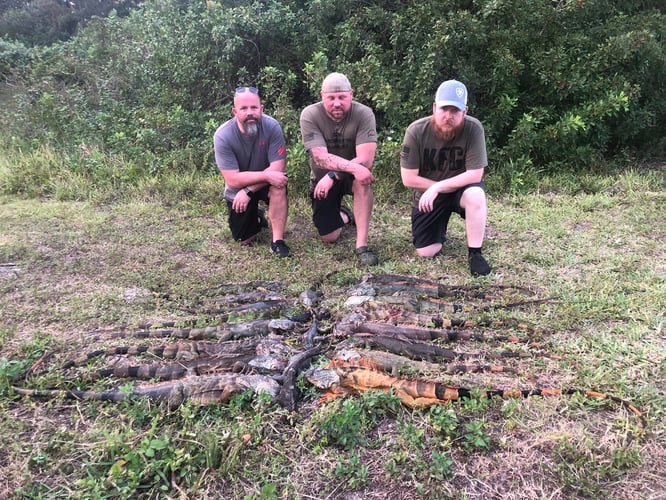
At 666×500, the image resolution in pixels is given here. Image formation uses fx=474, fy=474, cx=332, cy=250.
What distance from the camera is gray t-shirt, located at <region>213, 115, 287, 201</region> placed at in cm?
432

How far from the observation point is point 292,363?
254cm

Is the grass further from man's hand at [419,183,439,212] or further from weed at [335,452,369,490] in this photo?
man's hand at [419,183,439,212]

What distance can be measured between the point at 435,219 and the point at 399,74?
12.3 feet

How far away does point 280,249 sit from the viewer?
173 inches

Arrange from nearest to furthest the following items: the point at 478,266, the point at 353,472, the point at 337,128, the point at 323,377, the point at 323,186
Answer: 1. the point at 353,472
2. the point at 323,377
3. the point at 478,266
4. the point at 323,186
5. the point at 337,128

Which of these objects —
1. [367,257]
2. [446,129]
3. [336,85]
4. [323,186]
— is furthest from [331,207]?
[446,129]

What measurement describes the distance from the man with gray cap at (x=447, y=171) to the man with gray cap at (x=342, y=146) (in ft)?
1.35

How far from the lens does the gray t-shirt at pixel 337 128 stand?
429 centimetres

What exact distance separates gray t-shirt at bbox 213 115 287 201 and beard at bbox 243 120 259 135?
0.04 metres

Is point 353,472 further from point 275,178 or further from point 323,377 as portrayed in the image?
point 275,178

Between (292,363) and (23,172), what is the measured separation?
592cm

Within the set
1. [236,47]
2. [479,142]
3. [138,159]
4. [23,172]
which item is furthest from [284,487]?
[236,47]

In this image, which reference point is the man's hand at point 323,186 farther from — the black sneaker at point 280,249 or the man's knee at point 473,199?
the man's knee at point 473,199

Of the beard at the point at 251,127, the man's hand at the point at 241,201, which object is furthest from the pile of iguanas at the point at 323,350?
the beard at the point at 251,127
